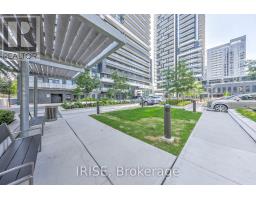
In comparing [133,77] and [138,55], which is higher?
[138,55]

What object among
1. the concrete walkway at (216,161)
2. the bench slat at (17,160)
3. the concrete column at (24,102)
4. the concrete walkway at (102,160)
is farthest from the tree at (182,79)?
the bench slat at (17,160)

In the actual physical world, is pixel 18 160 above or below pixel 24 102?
below

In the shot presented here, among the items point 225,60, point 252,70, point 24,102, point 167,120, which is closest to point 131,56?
point 252,70

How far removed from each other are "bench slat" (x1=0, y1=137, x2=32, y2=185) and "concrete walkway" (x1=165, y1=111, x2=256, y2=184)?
2.56 meters

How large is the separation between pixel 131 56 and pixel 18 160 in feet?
216

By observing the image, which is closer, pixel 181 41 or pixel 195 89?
pixel 195 89

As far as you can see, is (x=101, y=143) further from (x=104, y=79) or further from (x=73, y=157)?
(x=104, y=79)

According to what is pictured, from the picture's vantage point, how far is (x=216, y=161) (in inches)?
131

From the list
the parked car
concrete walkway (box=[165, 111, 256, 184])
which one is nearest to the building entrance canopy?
concrete walkway (box=[165, 111, 256, 184])

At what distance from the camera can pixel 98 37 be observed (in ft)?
19.9

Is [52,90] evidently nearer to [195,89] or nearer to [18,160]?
[195,89]

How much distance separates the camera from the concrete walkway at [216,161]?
2.65 meters
